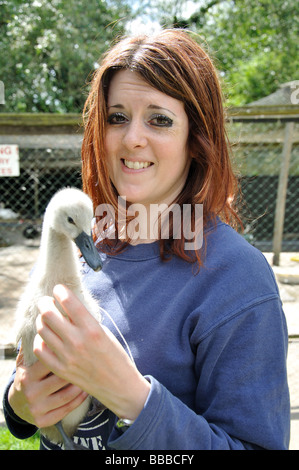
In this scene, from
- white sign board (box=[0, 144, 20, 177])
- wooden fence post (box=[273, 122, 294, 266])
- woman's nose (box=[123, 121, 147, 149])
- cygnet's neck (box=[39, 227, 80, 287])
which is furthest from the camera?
wooden fence post (box=[273, 122, 294, 266])

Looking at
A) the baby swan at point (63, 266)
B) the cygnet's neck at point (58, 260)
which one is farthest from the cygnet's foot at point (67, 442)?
the cygnet's neck at point (58, 260)

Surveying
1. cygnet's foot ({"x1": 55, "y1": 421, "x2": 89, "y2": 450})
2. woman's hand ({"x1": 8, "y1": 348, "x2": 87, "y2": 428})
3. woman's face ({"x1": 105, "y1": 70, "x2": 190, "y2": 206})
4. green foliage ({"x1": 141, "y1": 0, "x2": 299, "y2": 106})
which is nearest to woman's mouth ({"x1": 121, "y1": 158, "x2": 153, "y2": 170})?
woman's face ({"x1": 105, "y1": 70, "x2": 190, "y2": 206})

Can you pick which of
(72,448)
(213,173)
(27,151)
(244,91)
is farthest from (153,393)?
(244,91)

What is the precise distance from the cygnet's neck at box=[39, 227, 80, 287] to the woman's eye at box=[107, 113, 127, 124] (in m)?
0.43

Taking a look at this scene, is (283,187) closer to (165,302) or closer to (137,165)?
(137,165)

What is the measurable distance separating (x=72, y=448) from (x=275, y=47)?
574 inches

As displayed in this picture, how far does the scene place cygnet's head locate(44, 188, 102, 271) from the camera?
130 centimetres

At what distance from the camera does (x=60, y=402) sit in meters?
1.14

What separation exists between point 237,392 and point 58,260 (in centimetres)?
70

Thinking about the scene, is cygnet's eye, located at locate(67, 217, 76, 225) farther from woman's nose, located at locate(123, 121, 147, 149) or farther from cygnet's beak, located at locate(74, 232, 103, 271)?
woman's nose, located at locate(123, 121, 147, 149)

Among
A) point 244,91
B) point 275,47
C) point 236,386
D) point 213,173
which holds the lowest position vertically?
point 236,386

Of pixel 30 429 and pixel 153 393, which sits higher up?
pixel 153 393

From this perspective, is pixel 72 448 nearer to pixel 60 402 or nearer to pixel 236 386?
pixel 60 402
